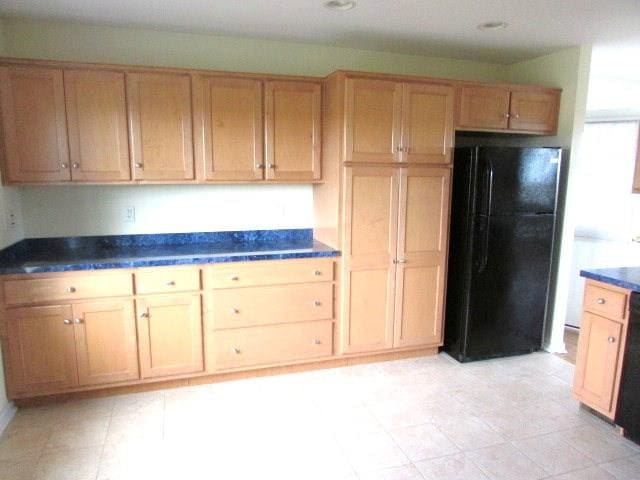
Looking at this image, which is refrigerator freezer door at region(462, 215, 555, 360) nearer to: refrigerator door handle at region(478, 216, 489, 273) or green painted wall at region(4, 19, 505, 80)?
refrigerator door handle at region(478, 216, 489, 273)

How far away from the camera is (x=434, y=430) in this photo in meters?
2.38

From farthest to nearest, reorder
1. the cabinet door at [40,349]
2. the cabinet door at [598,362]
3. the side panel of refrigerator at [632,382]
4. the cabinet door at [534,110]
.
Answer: the cabinet door at [534,110] → the cabinet door at [40,349] → the cabinet door at [598,362] → the side panel of refrigerator at [632,382]

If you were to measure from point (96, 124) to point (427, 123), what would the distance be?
2120 mm

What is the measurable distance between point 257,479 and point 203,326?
107 cm

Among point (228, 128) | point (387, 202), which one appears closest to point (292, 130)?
point (228, 128)

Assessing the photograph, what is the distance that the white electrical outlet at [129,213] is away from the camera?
303 centimetres

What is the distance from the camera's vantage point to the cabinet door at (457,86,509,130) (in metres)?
3.07

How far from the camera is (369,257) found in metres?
3.00

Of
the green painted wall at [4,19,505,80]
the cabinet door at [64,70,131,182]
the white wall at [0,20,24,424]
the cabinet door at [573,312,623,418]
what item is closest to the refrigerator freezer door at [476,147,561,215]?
the cabinet door at [573,312,623,418]

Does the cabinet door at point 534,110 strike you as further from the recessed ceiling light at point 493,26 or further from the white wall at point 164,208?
the white wall at point 164,208

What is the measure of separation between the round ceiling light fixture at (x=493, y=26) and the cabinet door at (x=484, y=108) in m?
0.39

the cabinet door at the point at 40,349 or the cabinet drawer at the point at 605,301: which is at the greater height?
the cabinet drawer at the point at 605,301

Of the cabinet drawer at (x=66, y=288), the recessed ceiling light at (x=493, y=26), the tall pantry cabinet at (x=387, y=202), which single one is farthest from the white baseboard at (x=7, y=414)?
the recessed ceiling light at (x=493, y=26)

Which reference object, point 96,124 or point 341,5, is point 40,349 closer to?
point 96,124
